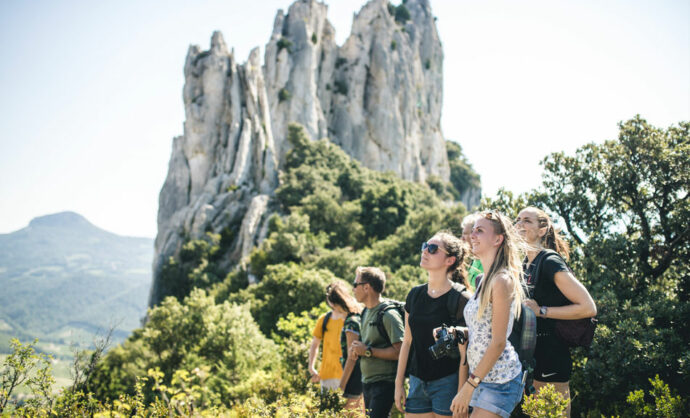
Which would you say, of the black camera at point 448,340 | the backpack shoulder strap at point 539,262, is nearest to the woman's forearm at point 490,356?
the black camera at point 448,340

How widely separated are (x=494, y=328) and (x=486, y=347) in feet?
0.67

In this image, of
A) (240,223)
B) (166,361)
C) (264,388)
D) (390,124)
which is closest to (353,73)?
(390,124)

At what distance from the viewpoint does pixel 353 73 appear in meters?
58.1

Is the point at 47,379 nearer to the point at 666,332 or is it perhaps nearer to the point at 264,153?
the point at 666,332

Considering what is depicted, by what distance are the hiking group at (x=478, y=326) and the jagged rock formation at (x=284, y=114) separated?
3227 cm

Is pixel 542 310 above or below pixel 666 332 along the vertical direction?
above

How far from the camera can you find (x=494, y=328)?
10.3 ft

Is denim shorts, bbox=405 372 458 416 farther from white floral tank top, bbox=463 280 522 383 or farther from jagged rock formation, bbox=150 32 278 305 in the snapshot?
jagged rock formation, bbox=150 32 278 305

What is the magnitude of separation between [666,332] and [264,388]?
6380 mm

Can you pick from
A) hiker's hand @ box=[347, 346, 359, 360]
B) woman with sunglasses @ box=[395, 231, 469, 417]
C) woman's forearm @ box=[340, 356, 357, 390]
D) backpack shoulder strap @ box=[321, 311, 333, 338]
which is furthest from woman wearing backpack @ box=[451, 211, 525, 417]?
backpack shoulder strap @ box=[321, 311, 333, 338]

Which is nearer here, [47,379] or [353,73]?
[47,379]

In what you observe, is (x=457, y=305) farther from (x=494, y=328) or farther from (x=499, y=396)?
(x=499, y=396)

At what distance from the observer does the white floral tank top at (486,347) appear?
3.20 m

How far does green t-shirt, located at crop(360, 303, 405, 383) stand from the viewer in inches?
183
